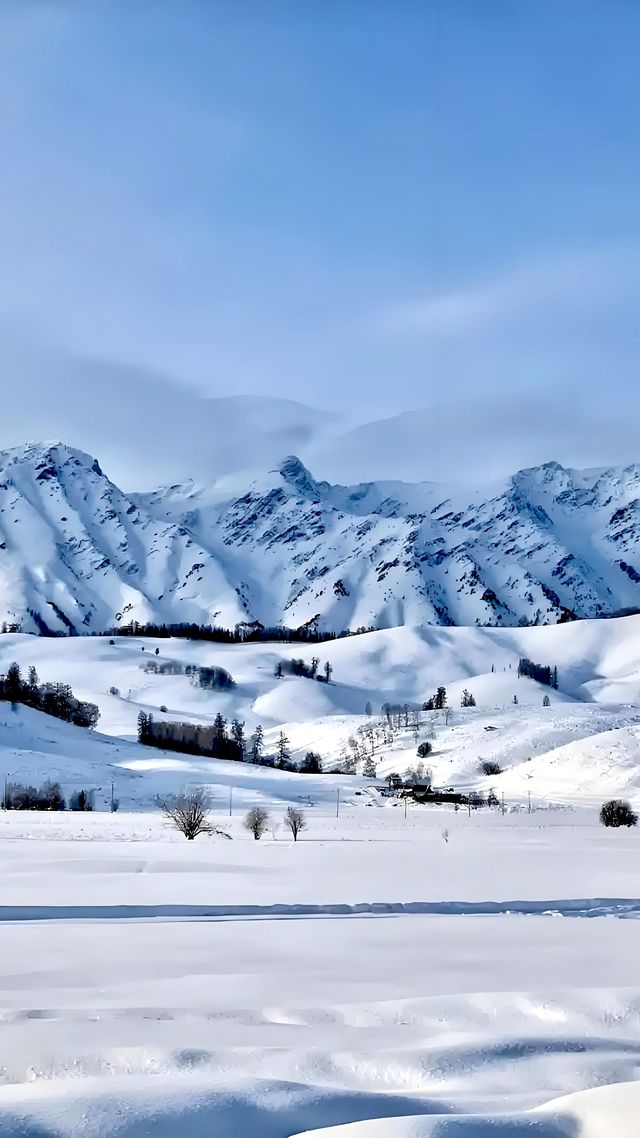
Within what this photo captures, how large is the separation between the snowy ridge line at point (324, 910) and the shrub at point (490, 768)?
108 m

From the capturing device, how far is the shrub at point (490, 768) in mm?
128375

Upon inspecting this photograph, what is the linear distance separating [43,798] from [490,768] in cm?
6512

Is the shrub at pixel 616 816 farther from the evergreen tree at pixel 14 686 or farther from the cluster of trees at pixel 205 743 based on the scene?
the evergreen tree at pixel 14 686

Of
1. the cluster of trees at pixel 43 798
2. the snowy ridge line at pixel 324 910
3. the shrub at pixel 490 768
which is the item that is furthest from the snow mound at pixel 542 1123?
the shrub at pixel 490 768

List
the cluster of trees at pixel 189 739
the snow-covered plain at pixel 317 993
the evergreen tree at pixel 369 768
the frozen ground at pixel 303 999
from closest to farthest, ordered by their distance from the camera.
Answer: the snow-covered plain at pixel 317 993
the frozen ground at pixel 303 999
the cluster of trees at pixel 189 739
the evergreen tree at pixel 369 768

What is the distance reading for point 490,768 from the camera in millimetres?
129250

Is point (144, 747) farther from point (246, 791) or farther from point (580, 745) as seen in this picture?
point (580, 745)

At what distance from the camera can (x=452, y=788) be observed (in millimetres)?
118000

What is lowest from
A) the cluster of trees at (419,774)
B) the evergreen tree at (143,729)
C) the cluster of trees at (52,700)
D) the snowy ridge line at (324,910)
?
the cluster of trees at (419,774)

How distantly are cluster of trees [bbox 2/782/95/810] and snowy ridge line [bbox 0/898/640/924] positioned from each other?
209ft

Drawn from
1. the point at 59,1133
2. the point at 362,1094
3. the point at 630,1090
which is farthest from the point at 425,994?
the point at 59,1133

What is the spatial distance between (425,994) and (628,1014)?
7.92 ft

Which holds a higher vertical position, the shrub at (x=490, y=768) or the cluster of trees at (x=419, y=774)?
the shrub at (x=490, y=768)

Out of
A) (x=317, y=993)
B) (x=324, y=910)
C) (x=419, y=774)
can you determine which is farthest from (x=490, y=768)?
(x=317, y=993)
